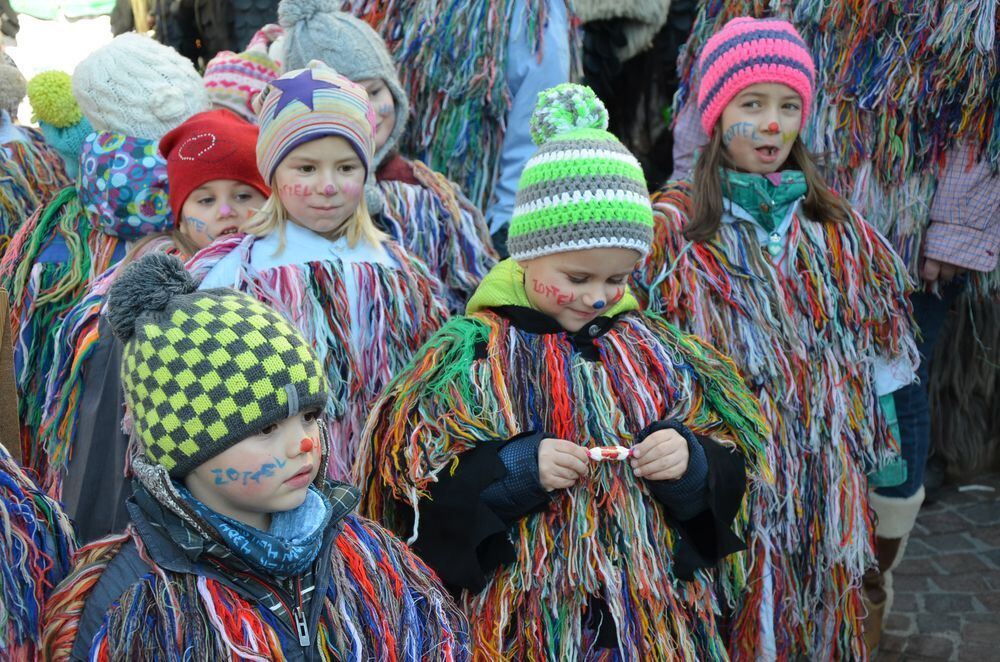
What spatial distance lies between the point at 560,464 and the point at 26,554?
931 millimetres

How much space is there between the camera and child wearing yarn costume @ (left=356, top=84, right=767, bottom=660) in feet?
6.57

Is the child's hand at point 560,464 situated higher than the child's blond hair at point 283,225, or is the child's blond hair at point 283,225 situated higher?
the child's blond hair at point 283,225

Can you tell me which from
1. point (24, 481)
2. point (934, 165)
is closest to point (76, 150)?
point (24, 481)

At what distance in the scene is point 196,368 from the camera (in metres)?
1.57

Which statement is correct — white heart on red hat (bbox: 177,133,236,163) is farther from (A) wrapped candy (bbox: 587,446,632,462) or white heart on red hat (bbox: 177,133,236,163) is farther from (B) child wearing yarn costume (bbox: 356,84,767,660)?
(A) wrapped candy (bbox: 587,446,632,462)

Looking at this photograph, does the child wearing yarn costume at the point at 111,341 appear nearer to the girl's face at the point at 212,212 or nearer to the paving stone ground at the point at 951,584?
the girl's face at the point at 212,212

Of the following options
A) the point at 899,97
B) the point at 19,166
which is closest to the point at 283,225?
the point at 19,166

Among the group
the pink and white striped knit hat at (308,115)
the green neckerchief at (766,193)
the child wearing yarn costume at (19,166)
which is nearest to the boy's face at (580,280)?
the pink and white striped knit hat at (308,115)

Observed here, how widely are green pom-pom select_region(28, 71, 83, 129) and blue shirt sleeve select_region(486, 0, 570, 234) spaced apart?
1.28 m

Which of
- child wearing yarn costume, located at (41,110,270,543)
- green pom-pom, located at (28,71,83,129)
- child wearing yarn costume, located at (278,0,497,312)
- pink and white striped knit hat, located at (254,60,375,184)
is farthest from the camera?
green pom-pom, located at (28,71,83,129)

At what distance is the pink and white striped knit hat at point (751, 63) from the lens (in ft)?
8.43

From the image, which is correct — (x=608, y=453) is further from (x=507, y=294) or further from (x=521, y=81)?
(x=521, y=81)

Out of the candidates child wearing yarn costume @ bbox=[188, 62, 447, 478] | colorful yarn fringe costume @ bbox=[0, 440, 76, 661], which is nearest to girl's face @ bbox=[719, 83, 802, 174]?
child wearing yarn costume @ bbox=[188, 62, 447, 478]

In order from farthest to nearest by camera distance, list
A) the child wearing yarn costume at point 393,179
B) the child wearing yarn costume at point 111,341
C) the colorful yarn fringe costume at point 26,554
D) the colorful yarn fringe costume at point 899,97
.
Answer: the colorful yarn fringe costume at point 899,97 → the child wearing yarn costume at point 393,179 → the child wearing yarn costume at point 111,341 → the colorful yarn fringe costume at point 26,554
